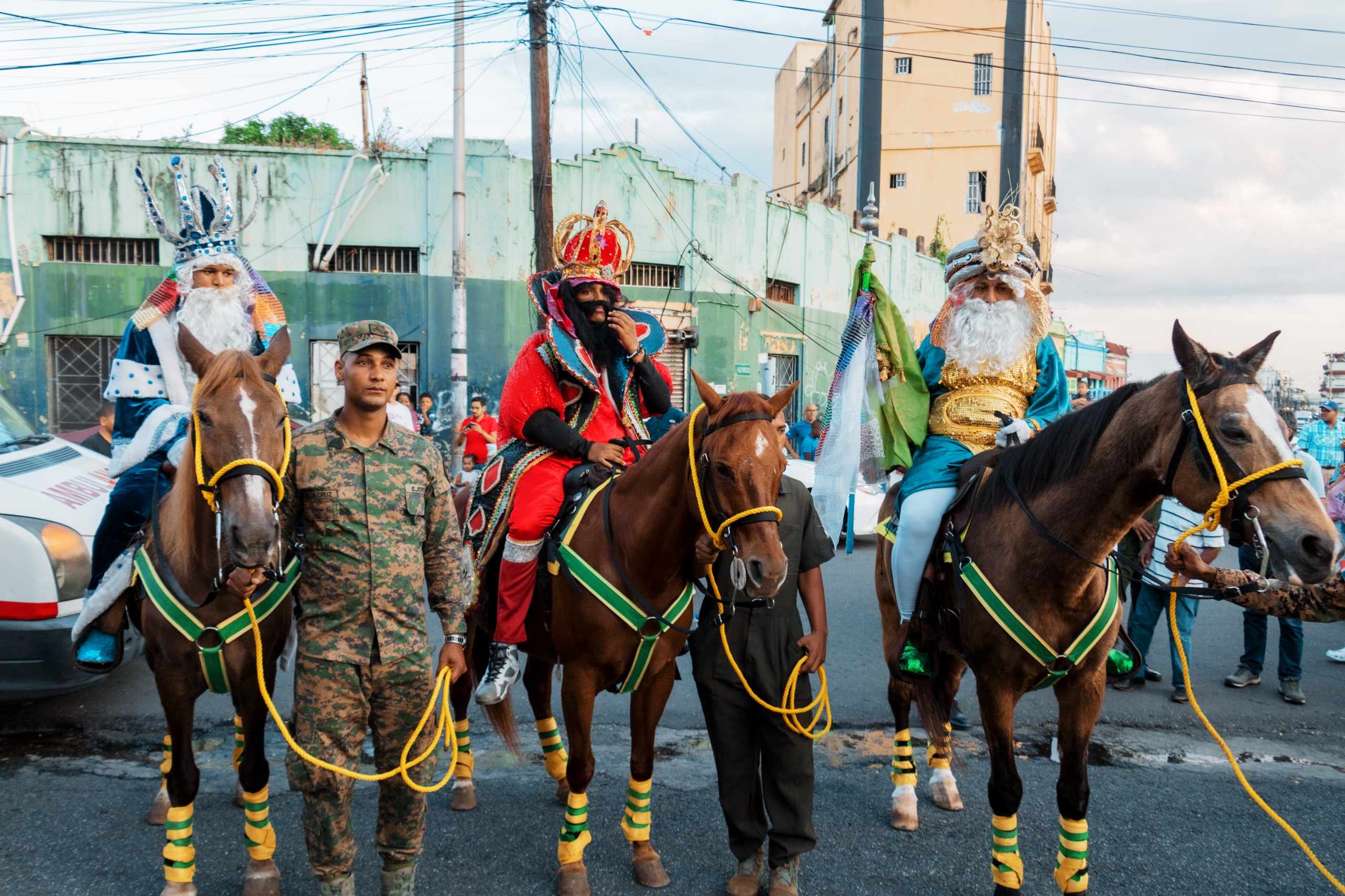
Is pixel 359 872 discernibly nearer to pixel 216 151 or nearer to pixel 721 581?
pixel 721 581

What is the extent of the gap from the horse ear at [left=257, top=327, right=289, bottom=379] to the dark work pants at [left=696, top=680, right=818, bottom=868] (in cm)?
210

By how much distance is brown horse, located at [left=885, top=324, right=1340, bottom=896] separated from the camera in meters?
3.01

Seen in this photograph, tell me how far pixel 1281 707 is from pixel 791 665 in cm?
454

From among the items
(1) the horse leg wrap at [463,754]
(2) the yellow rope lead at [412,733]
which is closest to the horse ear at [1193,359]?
(2) the yellow rope lead at [412,733]

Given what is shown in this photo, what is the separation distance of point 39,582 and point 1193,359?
570 centimetres

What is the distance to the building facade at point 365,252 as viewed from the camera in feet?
58.2

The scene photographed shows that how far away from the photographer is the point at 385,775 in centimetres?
306

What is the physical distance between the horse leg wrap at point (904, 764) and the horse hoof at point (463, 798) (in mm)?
2140

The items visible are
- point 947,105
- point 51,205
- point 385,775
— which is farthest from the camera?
point 947,105

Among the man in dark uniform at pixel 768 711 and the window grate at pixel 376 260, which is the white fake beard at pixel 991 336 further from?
the window grate at pixel 376 260

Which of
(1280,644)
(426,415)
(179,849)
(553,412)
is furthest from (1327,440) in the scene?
(426,415)

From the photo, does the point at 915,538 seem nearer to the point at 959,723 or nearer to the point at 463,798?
the point at 959,723

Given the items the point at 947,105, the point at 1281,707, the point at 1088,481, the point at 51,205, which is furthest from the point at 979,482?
the point at 947,105

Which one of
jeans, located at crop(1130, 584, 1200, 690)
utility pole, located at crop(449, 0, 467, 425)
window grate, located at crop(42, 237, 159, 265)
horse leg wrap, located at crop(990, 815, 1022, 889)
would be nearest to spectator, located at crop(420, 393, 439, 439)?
utility pole, located at crop(449, 0, 467, 425)
